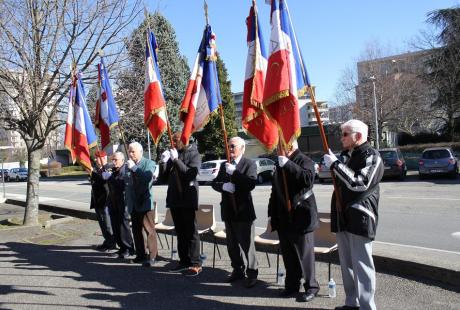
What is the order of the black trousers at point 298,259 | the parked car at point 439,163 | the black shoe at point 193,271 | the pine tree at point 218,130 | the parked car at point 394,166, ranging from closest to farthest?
the black trousers at point 298,259 < the black shoe at point 193,271 < the parked car at point 439,163 < the parked car at point 394,166 < the pine tree at point 218,130

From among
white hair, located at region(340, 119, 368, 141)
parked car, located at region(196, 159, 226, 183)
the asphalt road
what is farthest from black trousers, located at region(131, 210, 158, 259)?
parked car, located at region(196, 159, 226, 183)

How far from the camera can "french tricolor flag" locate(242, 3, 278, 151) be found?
20.9 ft

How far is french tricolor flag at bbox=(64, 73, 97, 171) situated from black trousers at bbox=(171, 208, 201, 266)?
122 inches

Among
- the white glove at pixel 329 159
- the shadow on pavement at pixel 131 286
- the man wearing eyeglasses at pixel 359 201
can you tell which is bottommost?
the shadow on pavement at pixel 131 286

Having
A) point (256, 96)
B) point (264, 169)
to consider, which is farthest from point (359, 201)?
point (264, 169)

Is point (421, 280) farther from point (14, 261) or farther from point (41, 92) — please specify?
point (41, 92)

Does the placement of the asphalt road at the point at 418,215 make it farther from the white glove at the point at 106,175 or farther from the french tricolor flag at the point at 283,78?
the french tricolor flag at the point at 283,78

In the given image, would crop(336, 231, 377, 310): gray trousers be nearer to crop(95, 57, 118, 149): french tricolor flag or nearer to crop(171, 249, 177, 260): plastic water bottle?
crop(171, 249, 177, 260): plastic water bottle

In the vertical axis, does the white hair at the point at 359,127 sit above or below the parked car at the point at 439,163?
above

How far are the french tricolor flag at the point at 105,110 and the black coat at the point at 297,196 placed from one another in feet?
15.0

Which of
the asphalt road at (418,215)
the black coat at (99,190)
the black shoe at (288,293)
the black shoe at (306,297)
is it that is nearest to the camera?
the black shoe at (306,297)

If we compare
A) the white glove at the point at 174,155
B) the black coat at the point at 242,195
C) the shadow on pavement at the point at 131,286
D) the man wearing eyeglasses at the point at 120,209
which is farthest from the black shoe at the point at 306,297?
the man wearing eyeglasses at the point at 120,209

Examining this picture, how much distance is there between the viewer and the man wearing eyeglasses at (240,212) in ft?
20.8

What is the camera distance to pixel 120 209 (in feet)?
28.1
